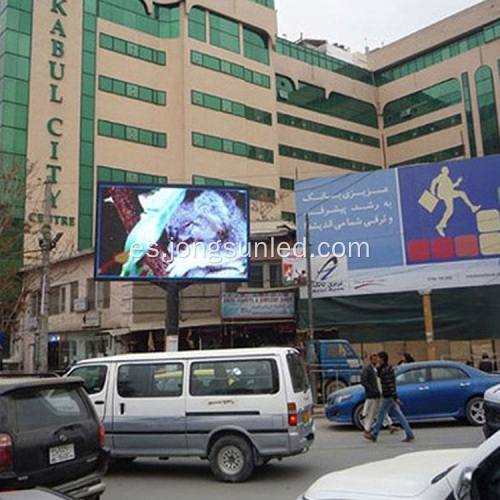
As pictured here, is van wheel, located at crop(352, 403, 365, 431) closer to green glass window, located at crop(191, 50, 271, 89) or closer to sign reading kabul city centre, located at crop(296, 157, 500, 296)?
sign reading kabul city centre, located at crop(296, 157, 500, 296)

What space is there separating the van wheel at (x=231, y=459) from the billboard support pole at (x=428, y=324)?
1534 centimetres

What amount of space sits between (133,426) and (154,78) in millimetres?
41297

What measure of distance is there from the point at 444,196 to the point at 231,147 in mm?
27097

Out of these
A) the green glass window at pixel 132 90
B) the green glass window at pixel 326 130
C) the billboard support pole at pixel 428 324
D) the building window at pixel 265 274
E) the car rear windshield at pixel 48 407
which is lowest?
the car rear windshield at pixel 48 407

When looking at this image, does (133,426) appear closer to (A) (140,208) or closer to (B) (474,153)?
(A) (140,208)

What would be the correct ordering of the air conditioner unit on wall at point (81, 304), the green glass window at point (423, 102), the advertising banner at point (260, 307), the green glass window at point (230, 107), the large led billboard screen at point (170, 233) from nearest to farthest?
the large led billboard screen at point (170, 233) → the advertising banner at point (260, 307) → the air conditioner unit on wall at point (81, 304) → the green glass window at point (230, 107) → the green glass window at point (423, 102)

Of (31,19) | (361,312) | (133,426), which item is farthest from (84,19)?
(133,426)

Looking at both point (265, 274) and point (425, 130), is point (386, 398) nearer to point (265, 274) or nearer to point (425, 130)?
point (265, 274)

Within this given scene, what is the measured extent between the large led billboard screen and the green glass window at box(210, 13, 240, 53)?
30606 mm

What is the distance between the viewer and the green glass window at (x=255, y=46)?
173 feet

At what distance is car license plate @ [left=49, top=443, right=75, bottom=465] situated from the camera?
244 inches

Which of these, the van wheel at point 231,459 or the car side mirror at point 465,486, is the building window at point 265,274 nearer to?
the van wheel at point 231,459

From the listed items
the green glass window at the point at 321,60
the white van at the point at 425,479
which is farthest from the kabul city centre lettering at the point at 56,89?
the white van at the point at 425,479

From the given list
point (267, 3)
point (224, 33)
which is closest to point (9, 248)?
point (224, 33)
